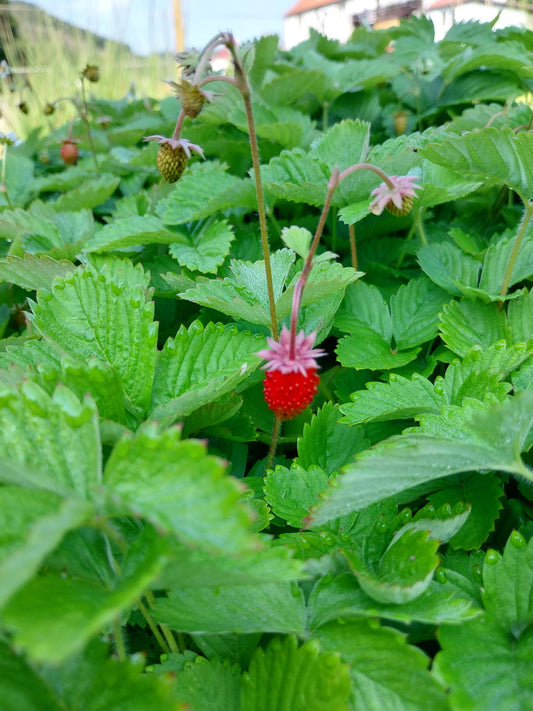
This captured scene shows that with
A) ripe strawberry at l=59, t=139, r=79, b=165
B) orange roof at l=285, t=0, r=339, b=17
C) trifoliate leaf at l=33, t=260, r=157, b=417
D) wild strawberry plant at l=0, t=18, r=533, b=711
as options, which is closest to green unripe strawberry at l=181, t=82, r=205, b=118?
wild strawberry plant at l=0, t=18, r=533, b=711

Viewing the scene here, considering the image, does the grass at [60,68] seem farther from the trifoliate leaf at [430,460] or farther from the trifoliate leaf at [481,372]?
the trifoliate leaf at [430,460]

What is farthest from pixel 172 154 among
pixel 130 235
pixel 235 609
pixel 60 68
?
pixel 60 68

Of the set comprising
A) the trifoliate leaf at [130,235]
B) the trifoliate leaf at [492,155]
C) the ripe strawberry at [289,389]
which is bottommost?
the ripe strawberry at [289,389]

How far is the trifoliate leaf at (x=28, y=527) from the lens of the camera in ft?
1.21

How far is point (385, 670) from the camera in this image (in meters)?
0.54

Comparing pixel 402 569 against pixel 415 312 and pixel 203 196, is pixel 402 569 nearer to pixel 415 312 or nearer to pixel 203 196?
pixel 415 312

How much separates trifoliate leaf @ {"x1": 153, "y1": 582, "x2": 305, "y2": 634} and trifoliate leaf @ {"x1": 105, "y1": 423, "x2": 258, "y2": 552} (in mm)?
172

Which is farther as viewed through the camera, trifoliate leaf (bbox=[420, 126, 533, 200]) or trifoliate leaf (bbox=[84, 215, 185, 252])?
trifoliate leaf (bbox=[84, 215, 185, 252])

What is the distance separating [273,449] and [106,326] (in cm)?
33

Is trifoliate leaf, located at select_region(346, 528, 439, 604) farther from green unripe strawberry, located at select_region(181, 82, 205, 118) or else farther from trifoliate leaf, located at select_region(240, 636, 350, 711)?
green unripe strawberry, located at select_region(181, 82, 205, 118)

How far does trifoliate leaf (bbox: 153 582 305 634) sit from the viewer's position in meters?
0.58

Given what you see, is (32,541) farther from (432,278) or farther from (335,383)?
(432,278)

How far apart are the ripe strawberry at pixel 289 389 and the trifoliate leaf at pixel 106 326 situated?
0.17m

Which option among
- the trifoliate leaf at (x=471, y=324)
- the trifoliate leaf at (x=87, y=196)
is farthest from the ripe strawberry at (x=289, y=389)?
the trifoliate leaf at (x=87, y=196)
